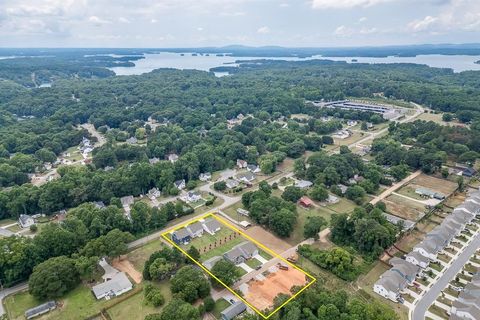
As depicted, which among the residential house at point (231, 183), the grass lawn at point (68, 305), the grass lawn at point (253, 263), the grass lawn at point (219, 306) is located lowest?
the grass lawn at point (68, 305)

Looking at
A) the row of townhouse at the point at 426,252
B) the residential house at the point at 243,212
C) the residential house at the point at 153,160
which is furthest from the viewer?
the residential house at the point at 153,160

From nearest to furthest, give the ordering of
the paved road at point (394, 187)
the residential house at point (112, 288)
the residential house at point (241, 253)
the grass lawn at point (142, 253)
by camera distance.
→ the residential house at point (112, 288), the residential house at point (241, 253), the grass lawn at point (142, 253), the paved road at point (394, 187)

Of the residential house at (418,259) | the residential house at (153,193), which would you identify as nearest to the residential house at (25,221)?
the residential house at (153,193)

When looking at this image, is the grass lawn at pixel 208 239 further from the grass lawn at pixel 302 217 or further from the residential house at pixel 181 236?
the grass lawn at pixel 302 217

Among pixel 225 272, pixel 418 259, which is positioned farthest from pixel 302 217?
pixel 225 272

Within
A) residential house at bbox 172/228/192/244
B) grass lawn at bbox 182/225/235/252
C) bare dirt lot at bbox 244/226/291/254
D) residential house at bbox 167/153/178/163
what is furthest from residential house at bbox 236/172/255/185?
residential house at bbox 172/228/192/244

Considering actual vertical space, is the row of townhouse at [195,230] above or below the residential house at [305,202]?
below

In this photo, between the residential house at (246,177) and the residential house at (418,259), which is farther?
the residential house at (246,177)
